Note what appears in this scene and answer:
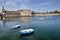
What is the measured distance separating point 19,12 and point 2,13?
11920mm

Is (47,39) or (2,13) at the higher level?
(2,13)

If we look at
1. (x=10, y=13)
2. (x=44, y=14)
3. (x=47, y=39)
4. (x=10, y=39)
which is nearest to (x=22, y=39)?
(x=10, y=39)

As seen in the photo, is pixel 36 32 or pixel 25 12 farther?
pixel 25 12

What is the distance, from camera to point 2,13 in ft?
71.1

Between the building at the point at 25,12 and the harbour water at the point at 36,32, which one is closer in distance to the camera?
the harbour water at the point at 36,32

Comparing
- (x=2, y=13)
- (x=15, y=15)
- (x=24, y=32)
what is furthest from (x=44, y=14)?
(x=24, y=32)

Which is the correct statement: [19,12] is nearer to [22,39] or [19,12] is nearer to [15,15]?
[15,15]

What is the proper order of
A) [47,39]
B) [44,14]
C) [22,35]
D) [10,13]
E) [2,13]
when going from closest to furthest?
[47,39] → [22,35] → [2,13] → [10,13] → [44,14]

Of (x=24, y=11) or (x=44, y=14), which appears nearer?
(x=24, y=11)

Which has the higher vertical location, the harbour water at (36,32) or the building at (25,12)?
the building at (25,12)

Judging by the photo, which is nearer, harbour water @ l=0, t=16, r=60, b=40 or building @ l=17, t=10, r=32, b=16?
harbour water @ l=0, t=16, r=60, b=40

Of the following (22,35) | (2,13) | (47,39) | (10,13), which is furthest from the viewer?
(10,13)

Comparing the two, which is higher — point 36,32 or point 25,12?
point 25,12

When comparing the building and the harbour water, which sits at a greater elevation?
the building
